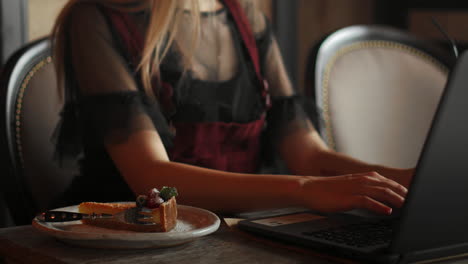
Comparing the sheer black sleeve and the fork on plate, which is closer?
the fork on plate

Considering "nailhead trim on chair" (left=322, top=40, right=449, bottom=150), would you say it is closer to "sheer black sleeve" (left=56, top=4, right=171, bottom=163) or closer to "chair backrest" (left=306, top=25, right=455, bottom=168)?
"chair backrest" (left=306, top=25, right=455, bottom=168)

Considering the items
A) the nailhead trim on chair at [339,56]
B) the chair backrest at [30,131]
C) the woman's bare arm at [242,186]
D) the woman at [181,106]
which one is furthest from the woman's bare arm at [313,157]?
the chair backrest at [30,131]

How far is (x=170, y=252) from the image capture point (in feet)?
2.14

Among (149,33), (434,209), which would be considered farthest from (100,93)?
(434,209)

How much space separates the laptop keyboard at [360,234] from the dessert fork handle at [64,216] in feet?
0.79

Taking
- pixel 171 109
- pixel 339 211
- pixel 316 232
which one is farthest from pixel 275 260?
pixel 171 109

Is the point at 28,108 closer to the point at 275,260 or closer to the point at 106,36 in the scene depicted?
the point at 106,36

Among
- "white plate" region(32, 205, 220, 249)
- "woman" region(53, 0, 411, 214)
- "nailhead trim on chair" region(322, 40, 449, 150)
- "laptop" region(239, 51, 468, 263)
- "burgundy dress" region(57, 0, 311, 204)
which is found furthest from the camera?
"nailhead trim on chair" region(322, 40, 449, 150)

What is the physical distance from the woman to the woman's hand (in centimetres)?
7

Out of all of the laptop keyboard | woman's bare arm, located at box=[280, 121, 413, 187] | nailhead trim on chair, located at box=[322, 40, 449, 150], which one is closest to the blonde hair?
woman's bare arm, located at box=[280, 121, 413, 187]

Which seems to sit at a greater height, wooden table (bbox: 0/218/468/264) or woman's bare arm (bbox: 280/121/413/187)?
wooden table (bbox: 0/218/468/264)

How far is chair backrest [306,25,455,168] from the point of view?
151 cm

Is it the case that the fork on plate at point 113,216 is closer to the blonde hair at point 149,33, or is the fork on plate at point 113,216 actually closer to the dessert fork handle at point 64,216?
the dessert fork handle at point 64,216

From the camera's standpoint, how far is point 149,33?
1.18m
